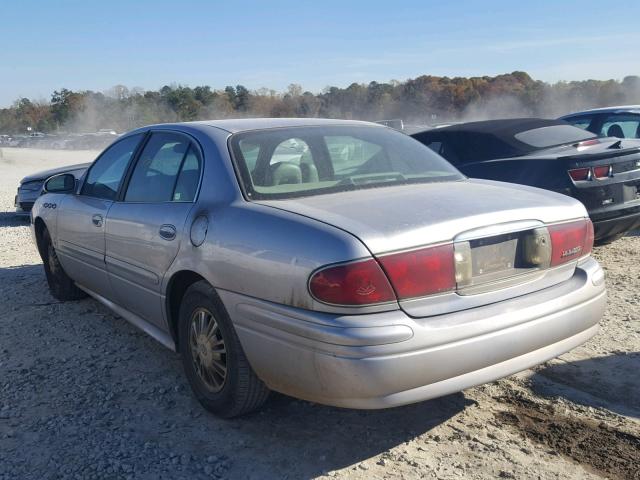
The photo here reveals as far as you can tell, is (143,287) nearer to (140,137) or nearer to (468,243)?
(140,137)

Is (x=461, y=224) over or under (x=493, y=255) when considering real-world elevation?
over

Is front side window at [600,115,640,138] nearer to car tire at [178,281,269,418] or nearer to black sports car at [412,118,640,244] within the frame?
black sports car at [412,118,640,244]

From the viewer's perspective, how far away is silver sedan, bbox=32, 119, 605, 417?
2705 millimetres

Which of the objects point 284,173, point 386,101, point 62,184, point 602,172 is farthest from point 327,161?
point 386,101

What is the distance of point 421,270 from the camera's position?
9.10 feet

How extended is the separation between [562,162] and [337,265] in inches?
163

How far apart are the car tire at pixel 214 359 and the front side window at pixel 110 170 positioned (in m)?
1.36

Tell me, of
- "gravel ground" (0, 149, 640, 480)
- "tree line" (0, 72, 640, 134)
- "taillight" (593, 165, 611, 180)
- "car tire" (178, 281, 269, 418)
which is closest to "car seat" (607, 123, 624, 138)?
"taillight" (593, 165, 611, 180)

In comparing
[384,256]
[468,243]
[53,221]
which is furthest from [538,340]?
[53,221]

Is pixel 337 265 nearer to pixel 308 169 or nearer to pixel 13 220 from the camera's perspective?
pixel 308 169

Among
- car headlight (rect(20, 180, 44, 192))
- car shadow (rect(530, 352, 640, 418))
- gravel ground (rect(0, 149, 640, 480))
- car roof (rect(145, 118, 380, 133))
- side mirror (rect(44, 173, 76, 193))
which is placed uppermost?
car roof (rect(145, 118, 380, 133))

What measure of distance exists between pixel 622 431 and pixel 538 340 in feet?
2.30

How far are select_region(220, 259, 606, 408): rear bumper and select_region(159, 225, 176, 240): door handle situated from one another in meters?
0.61

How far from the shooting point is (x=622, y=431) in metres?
3.24
